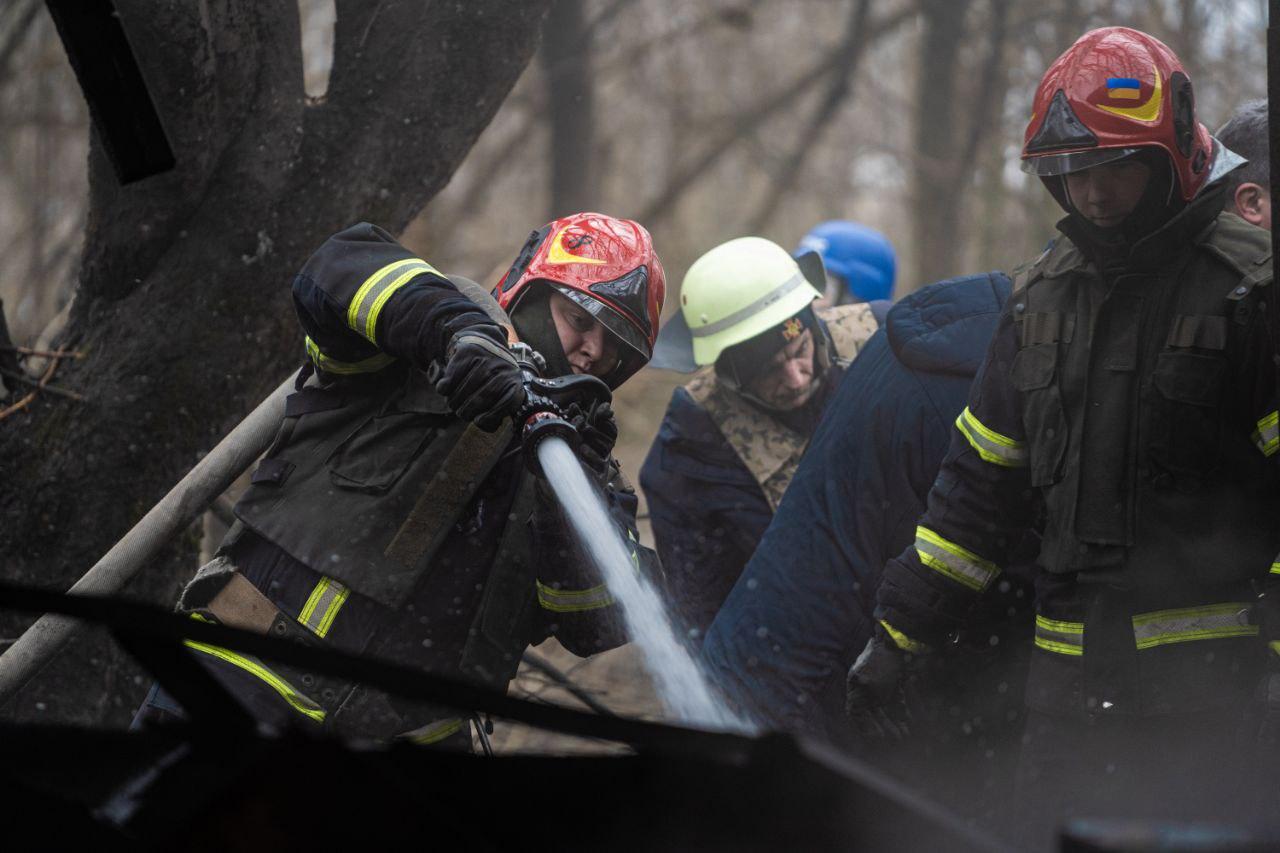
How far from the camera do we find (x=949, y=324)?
385 centimetres

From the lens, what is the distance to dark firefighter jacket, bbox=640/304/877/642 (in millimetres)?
4988

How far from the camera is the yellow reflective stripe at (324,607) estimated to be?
3.02 meters

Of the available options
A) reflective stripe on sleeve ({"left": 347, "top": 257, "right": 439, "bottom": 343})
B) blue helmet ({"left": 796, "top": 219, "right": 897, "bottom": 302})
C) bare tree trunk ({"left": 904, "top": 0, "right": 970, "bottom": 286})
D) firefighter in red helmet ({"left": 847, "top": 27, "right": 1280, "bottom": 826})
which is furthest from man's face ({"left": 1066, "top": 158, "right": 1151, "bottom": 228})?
bare tree trunk ({"left": 904, "top": 0, "right": 970, "bottom": 286})

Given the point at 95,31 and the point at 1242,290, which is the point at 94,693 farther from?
the point at 1242,290

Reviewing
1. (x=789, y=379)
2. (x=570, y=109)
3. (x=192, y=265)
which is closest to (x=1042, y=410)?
(x=789, y=379)

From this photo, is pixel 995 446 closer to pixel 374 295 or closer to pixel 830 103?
pixel 374 295

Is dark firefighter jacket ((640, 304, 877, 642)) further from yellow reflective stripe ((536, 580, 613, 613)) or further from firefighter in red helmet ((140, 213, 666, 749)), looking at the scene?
yellow reflective stripe ((536, 580, 613, 613))

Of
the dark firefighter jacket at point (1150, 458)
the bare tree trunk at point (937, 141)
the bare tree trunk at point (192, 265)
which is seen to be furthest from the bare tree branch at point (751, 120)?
Answer: the dark firefighter jacket at point (1150, 458)

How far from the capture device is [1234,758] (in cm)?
292

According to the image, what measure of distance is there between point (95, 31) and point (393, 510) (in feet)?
3.99

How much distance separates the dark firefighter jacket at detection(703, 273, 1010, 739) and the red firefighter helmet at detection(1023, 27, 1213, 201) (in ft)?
2.51

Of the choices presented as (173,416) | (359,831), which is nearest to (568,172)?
(173,416)

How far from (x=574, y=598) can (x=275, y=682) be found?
2.35ft

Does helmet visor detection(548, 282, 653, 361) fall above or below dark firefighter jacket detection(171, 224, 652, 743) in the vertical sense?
above
